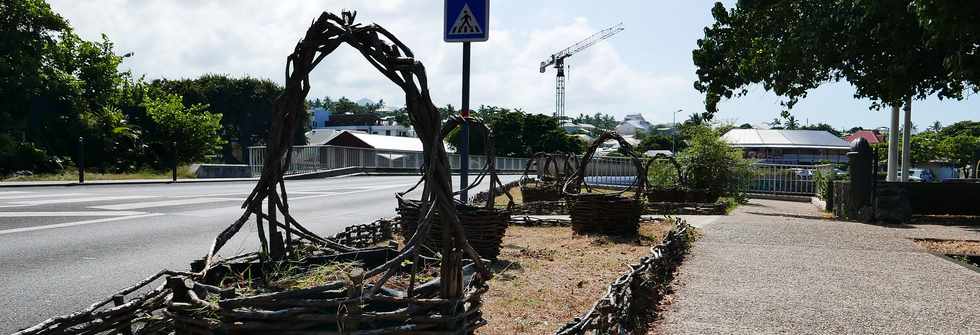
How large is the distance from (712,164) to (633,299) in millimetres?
13996

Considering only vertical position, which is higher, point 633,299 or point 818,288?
point 633,299

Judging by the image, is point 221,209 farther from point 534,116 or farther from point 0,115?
point 534,116

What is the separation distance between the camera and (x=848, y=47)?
36.6ft

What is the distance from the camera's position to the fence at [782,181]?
21031 mm

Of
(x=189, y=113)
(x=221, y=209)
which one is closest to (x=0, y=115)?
(x=189, y=113)

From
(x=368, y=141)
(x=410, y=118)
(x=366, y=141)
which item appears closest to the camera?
(x=410, y=118)

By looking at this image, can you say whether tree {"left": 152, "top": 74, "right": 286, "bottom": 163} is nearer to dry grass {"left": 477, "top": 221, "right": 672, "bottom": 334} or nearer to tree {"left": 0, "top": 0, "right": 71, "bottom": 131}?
tree {"left": 0, "top": 0, "right": 71, "bottom": 131}

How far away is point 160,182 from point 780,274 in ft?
65.8

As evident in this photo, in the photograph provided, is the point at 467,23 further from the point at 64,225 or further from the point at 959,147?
the point at 959,147

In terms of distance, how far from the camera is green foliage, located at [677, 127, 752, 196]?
17062 mm

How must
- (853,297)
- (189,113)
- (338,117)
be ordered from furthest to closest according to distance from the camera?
1. (338,117)
2. (189,113)
3. (853,297)

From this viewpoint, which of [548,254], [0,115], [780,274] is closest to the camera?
[780,274]

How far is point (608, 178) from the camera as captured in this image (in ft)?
77.6

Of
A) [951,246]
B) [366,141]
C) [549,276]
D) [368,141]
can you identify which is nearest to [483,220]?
[549,276]
